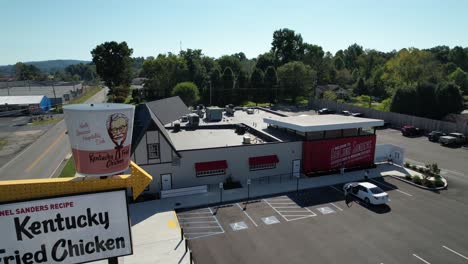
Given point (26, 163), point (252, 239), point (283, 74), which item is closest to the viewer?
point (252, 239)

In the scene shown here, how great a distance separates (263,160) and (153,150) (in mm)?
10074

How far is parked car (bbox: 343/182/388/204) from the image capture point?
23991mm

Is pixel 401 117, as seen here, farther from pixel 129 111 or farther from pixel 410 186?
pixel 129 111

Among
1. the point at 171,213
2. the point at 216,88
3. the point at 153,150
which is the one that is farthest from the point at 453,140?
the point at 216,88

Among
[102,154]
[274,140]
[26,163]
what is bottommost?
[26,163]

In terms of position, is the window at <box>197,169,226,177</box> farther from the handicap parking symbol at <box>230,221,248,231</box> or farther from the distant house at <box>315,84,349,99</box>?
the distant house at <box>315,84,349,99</box>

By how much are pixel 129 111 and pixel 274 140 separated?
21495 mm

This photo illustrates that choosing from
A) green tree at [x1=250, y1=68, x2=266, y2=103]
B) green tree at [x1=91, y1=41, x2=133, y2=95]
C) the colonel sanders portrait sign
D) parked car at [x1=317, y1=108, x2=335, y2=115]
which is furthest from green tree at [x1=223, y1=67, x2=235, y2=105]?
the colonel sanders portrait sign

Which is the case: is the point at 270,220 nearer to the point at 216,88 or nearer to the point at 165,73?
the point at 216,88

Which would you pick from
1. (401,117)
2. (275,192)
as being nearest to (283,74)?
(401,117)

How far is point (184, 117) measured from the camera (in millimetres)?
42625

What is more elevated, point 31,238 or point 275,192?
point 31,238

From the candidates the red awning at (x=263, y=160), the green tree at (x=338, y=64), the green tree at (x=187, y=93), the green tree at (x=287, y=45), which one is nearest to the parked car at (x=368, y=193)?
the red awning at (x=263, y=160)

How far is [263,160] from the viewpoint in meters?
28.9
